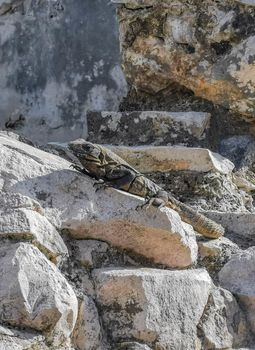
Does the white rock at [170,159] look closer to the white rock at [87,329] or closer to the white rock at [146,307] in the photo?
the white rock at [146,307]

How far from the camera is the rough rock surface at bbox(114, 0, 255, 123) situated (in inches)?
193

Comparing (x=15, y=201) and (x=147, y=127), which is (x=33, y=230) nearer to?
(x=15, y=201)

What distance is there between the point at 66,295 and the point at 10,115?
141 inches

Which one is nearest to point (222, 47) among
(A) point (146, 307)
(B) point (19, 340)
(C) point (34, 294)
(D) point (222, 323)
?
(D) point (222, 323)

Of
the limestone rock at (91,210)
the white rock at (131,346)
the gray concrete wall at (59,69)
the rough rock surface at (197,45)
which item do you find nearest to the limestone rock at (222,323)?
the limestone rock at (91,210)

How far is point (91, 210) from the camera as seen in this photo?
3746mm

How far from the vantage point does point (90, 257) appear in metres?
3.70

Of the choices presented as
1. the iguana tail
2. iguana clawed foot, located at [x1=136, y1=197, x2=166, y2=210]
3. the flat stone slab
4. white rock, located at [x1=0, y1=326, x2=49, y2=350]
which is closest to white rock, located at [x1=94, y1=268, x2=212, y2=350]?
iguana clawed foot, located at [x1=136, y1=197, x2=166, y2=210]

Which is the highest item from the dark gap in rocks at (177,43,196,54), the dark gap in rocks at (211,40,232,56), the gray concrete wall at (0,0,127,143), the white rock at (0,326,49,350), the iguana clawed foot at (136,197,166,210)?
the dark gap in rocks at (211,40,232,56)

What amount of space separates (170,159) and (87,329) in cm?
134

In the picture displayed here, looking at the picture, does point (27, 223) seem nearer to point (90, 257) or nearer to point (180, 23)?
point (90, 257)

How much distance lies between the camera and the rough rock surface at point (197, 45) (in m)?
4.91

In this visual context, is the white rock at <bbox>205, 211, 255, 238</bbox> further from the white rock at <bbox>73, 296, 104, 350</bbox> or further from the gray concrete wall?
the gray concrete wall

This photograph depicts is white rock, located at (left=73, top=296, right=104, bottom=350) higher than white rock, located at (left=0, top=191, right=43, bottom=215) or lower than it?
lower
